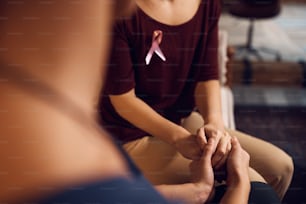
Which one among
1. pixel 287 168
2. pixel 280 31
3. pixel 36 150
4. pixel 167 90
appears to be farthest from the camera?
pixel 280 31

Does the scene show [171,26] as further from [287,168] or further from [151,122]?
[287,168]

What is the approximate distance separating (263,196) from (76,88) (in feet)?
1.04

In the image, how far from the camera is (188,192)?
502 millimetres

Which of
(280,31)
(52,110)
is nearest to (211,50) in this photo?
(52,110)

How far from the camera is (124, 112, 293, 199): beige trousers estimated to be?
0.57m

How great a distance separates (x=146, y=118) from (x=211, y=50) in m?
0.14

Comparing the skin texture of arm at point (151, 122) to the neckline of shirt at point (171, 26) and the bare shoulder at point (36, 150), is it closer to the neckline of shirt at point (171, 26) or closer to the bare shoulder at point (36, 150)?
the neckline of shirt at point (171, 26)

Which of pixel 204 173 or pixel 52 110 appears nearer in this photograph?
pixel 52 110

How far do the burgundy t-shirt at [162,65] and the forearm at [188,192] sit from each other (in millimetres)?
114

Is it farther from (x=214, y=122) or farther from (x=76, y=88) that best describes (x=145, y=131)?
(x=76, y=88)

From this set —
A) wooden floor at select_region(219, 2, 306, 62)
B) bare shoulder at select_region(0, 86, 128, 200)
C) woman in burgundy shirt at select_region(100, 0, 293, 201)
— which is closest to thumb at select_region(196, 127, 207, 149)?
woman in burgundy shirt at select_region(100, 0, 293, 201)

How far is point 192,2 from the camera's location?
583 mm

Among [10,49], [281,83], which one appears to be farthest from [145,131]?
[281,83]

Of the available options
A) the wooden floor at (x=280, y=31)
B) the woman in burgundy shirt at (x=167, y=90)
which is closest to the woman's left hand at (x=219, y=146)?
the woman in burgundy shirt at (x=167, y=90)
